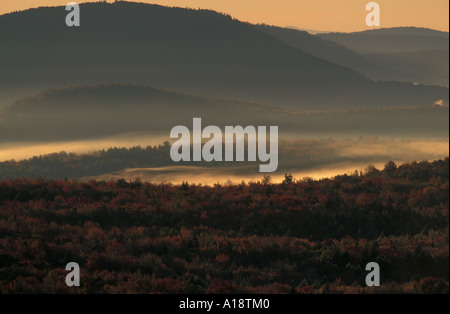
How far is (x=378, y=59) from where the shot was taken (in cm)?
17975

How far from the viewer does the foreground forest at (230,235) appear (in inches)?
774

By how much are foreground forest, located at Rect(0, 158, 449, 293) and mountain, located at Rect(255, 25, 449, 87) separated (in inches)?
4148

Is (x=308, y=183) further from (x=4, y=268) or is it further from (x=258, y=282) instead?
(x=4, y=268)

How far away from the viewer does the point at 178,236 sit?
2405 cm

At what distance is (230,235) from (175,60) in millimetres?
140967

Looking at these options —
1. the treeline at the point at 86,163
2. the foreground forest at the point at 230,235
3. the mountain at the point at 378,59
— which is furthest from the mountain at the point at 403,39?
the foreground forest at the point at 230,235

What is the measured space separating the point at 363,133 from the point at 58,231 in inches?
1821

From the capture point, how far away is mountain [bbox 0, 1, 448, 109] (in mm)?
154625

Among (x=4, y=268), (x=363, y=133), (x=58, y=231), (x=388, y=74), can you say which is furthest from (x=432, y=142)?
(x=388, y=74)

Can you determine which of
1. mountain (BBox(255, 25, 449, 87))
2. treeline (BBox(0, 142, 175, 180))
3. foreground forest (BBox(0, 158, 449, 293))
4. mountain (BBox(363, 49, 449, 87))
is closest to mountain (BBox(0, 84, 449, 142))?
treeline (BBox(0, 142, 175, 180))

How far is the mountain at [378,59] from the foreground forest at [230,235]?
4148 inches

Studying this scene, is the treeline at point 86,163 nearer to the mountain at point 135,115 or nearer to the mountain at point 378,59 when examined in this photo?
the mountain at point 135,115


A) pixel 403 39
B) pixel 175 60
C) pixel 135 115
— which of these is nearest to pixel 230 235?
pixel 135 115

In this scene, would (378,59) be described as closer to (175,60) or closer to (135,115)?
(175,60)
